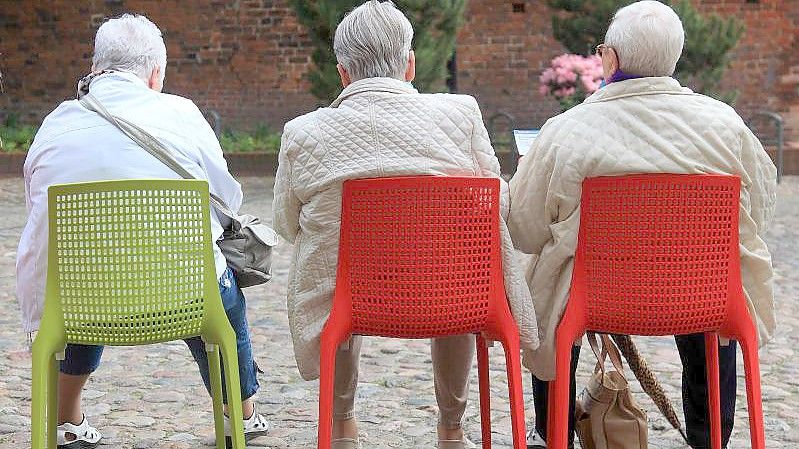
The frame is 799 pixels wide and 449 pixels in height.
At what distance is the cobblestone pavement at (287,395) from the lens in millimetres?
4322

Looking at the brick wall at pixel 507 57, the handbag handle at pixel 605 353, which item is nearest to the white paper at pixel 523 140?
the handbag handle at pixel 605 353

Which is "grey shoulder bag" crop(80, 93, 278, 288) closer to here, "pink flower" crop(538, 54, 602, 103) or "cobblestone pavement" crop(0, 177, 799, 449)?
"cobblestone pavement" crop(0, 177, 799, 449)

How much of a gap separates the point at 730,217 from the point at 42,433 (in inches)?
73.2

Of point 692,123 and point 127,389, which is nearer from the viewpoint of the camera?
point 692,123

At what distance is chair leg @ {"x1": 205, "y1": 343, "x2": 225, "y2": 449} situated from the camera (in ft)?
11.6

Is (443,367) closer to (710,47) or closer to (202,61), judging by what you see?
(710,47)

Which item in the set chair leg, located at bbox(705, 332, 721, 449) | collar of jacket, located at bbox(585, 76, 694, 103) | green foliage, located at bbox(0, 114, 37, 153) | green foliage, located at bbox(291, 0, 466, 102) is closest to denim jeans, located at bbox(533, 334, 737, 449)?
chair leg, located at bbox(705, 332, 721, 449)

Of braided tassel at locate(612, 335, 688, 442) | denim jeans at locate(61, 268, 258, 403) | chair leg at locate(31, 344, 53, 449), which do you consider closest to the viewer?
chair leg at locate(31, 344, 53, 449)

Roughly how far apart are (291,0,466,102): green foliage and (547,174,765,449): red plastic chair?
10310mm

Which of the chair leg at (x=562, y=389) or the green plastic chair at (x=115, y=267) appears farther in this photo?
the chair leg at (x=562, y=389)

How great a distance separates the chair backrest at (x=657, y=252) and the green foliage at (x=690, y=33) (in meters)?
11.0

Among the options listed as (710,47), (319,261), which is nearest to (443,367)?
(319,261)

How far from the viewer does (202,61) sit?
1658 cm

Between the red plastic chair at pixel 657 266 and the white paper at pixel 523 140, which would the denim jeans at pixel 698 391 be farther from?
the white paper at pixel 523 140
